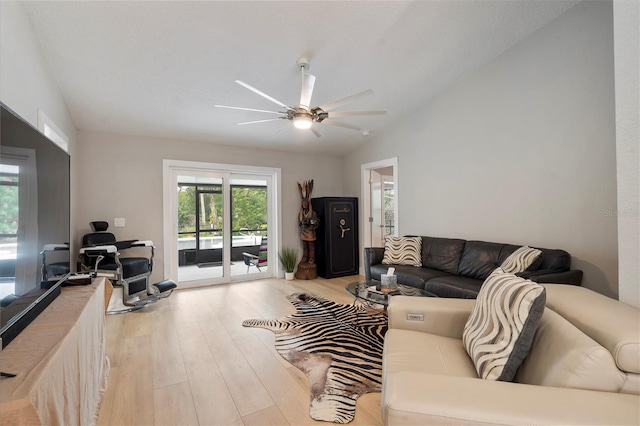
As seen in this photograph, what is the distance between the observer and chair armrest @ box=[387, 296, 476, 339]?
1.77m

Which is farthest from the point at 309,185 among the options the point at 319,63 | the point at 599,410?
the point at 599,410

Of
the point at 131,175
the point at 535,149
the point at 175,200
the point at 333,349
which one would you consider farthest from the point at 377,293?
the point at 131,175

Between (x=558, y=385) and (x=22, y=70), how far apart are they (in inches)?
139

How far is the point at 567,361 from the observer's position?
0.99 meters

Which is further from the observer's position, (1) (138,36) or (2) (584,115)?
(2) (584,115)

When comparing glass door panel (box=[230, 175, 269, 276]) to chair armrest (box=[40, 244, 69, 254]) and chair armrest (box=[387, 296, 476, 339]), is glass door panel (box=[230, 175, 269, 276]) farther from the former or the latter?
chair armrest (box=[387, 296, 476, 339])

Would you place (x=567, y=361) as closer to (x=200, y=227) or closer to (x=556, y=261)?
(x=556, y=261)

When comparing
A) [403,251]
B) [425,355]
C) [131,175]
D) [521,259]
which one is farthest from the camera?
[131,175]

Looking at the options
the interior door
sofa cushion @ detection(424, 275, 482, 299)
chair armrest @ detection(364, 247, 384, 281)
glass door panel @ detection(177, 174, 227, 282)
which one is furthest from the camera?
the interior door

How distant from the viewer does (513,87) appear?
320cm

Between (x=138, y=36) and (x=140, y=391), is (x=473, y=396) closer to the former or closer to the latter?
(x=140, y=391)

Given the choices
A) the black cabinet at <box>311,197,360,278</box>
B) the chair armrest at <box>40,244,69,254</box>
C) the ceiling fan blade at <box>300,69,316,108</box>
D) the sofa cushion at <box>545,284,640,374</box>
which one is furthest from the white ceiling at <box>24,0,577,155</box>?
the sofa cushion at <box>545,284,640,374</box>

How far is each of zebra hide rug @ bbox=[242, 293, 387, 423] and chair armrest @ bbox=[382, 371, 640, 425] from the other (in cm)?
94

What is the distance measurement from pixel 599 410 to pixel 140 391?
2390 millimetres
